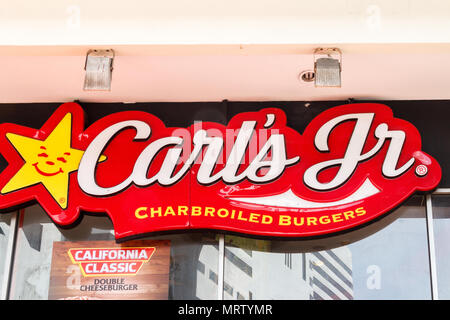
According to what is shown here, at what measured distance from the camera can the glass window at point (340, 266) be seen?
19.6ft

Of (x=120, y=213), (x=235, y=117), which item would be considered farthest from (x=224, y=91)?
(x=120, y=213)

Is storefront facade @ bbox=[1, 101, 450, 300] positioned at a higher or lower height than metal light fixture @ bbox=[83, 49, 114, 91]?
lower

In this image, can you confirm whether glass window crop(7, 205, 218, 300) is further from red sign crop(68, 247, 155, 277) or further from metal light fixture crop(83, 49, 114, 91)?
metal light fixture crop(83, 49, 114, 91)

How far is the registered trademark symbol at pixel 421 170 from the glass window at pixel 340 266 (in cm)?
35

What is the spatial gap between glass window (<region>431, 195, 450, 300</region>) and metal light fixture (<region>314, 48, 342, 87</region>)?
146 centimetres

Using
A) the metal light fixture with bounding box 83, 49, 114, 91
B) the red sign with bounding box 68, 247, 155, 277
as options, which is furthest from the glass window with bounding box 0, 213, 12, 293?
the metal light fixture with bounding box 83, 49, 114, 91

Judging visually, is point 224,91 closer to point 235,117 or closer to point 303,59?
point 235,117

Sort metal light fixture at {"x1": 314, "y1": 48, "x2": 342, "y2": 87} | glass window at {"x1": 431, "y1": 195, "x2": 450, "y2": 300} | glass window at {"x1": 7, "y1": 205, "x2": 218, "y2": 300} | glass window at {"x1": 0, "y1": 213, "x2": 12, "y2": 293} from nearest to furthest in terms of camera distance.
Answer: metal light fixture at {"x1": 314, "y1": 48, "x2": 342, "y2": 87}, glass window at {"x1": 431, "y1": 195, "x2": 450, "y2": 300}, glass window at {"x1": 7, "y1": 205, "x2": 218, "y2": 300}, glass window at {"x1": 0, "y1": 213, "x2": 12, "y2": 293}

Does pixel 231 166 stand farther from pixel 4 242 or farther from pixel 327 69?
pixel 4 242

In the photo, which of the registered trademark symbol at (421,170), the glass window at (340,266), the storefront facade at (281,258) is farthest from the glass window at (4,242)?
the registered trademark symbol at (421,170)

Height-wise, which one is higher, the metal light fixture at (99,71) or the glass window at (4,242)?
the metal light fixture at (99,71)

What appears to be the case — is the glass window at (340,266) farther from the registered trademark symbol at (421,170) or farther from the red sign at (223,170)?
the registered trademark symbol at (421,170)

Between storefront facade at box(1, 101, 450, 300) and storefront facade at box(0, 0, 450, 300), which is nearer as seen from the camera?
storefront facade at box(0, 0, 450, 300)

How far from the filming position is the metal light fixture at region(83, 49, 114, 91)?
5801mm
